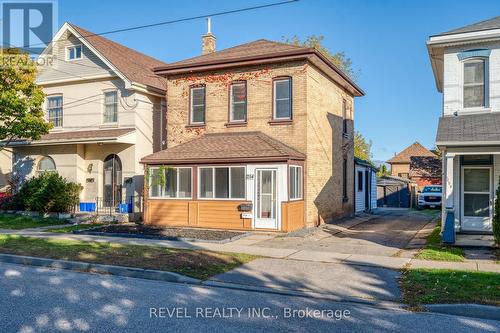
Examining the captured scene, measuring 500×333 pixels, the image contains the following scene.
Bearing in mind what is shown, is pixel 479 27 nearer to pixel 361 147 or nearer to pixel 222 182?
pixel 222 182

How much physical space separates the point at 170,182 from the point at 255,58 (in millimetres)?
6188

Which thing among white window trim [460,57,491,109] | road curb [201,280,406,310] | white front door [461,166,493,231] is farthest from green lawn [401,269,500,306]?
white window trim [460,57,491,109]

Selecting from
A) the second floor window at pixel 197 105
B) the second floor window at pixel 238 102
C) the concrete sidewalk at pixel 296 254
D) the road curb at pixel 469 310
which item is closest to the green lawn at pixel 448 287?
the road curb at pixel 469 310

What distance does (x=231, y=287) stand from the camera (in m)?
8.73

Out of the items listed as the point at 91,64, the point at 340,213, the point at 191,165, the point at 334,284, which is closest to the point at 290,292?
the point at 334,284

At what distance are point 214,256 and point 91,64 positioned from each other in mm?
15875

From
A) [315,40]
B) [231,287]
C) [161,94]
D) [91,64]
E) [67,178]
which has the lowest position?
[231,287]

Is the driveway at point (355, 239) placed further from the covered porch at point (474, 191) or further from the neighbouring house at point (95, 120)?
the neighbouring house at point (95, 120)

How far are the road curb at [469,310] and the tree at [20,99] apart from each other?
18.9 meters

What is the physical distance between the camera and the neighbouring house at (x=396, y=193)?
3816 cm

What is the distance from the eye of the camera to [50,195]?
68.1 feet

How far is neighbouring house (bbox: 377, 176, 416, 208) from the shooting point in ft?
125

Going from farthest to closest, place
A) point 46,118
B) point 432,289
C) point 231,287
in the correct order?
1. point 46,118
2. point 231,287
3. point 432,289

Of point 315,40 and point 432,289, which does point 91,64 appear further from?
point 315,40
